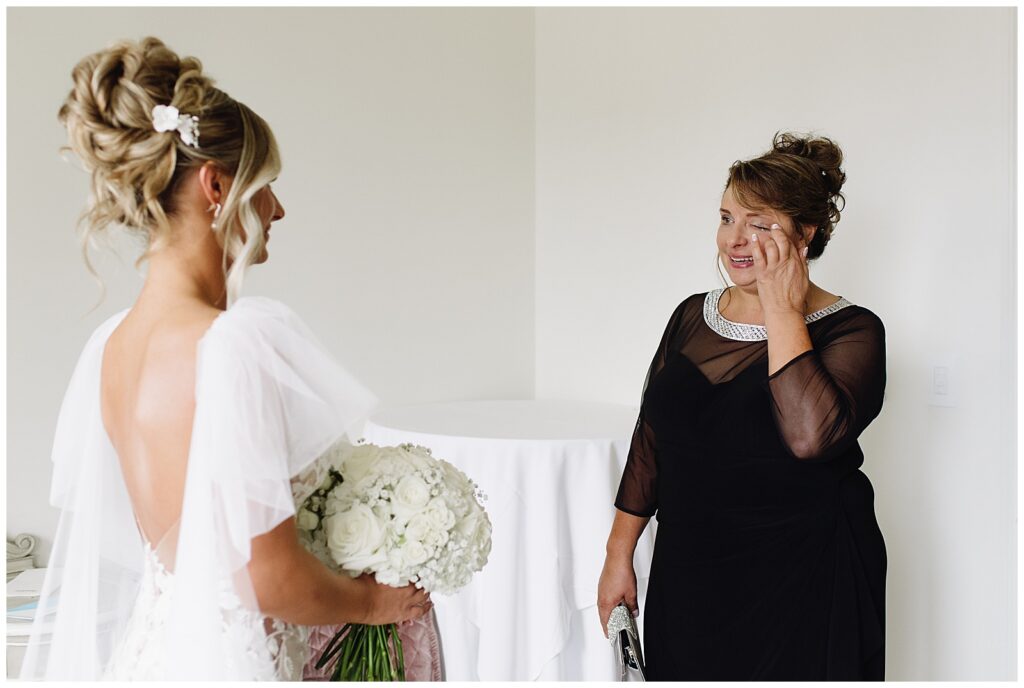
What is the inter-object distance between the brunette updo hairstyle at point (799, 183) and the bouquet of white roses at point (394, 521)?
38.3 inches

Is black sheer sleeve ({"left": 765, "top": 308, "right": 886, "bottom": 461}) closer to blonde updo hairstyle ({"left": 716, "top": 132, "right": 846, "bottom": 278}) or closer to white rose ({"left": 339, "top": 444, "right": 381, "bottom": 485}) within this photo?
blonde updo hairstyle ({"left": 716, "top": 132, "right": 846, "bottom": 278})

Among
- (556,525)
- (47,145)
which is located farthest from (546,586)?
(47,145)

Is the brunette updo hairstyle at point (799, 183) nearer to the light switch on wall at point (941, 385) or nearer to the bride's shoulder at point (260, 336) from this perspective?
the light switch on wall at point (941, 385)

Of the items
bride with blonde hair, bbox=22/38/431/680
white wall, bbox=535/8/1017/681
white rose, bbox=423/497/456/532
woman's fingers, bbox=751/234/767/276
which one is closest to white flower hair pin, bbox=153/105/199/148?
bride with blonde hair, bbox=22/38/431/680

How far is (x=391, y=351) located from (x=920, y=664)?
85.9 inches

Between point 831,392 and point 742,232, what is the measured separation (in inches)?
16.9

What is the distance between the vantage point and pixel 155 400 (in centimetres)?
120

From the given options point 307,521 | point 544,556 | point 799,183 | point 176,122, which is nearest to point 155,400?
point 307,521

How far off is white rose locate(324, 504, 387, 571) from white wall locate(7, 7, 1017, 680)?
174 centimetres

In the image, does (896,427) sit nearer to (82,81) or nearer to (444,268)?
(444,268)

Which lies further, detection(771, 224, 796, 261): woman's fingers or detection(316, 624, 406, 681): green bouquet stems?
detection(771, 224, 796, 261): woman's fingers

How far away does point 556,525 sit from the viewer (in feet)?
8.18

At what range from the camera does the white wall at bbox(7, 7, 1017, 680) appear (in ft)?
7.59

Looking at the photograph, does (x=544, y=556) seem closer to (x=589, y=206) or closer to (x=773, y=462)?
(x=773, y=462)
